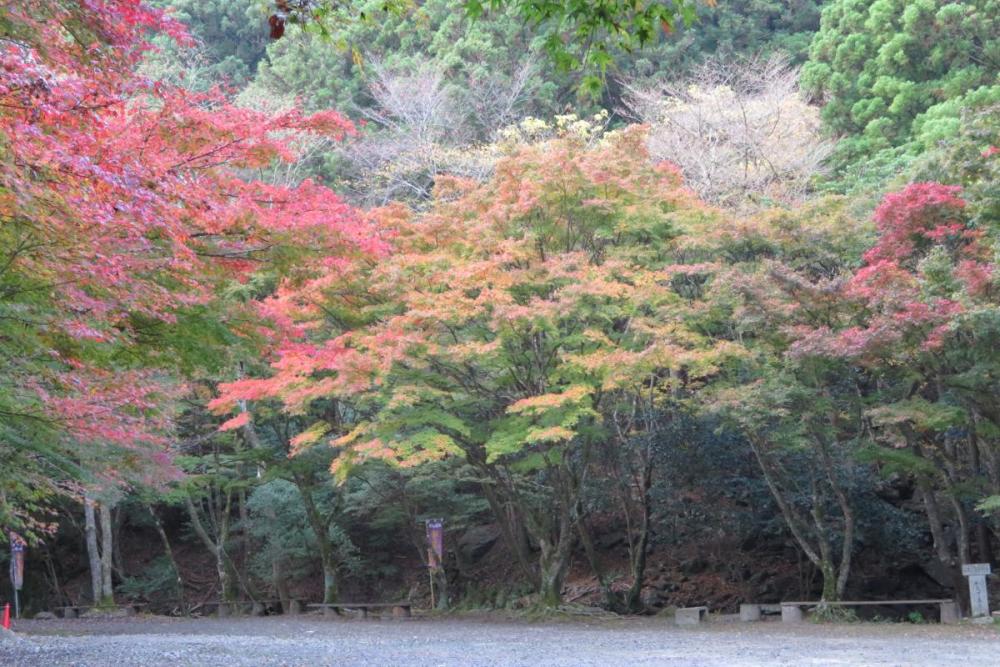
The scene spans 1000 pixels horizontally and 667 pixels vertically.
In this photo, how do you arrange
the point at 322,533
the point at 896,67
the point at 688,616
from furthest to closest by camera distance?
1. the point at 896,67
2. the point at 322,533
3. the point at 688,616

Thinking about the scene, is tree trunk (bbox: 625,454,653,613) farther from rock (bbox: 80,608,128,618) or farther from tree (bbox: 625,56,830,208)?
rock (bbox: 80,608,128,618)

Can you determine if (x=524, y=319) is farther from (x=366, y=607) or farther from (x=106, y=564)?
(x=106, y=564)

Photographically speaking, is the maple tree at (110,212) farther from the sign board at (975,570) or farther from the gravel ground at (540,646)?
the sign board at (975,570)

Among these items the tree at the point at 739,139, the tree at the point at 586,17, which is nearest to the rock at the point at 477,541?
→ the tree at the point at 739,139

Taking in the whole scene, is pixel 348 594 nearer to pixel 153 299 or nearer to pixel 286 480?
pixel 286 480

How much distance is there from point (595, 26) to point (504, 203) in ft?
29.2

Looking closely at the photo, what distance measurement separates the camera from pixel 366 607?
57.1 feet

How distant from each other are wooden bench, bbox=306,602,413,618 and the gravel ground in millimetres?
2488

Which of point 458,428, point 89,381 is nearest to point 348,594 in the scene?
point 458,428

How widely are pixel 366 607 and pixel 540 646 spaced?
26.2 feet

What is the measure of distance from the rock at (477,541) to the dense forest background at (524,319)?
0.10 metres

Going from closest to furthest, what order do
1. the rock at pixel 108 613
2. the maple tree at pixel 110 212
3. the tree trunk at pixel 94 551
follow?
the maple tree at pixel 110 212, the tree trunk at pixel 94 551, the rock at pixel 108 613

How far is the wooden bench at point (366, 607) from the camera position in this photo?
55.1 feet

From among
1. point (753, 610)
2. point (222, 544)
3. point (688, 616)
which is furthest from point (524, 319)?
point (222, 544)
